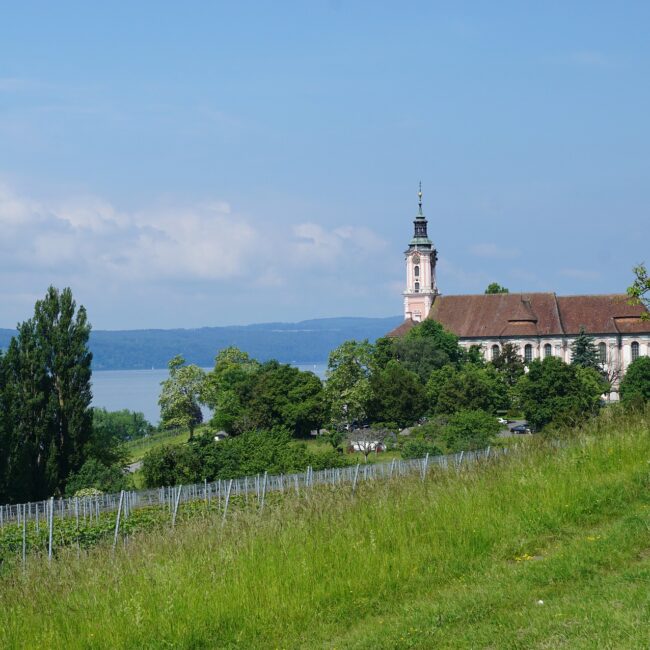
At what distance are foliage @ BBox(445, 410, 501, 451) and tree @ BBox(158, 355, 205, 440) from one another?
3138 cm

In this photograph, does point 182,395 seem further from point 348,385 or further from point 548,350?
point 548,350

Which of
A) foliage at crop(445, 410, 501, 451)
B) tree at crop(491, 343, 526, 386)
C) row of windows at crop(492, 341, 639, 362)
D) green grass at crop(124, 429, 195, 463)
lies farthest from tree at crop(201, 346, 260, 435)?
row of windows at crop(492, 341, 639, 362)

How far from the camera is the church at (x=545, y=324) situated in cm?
10975

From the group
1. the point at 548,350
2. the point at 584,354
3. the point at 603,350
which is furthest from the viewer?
the point at 548,350

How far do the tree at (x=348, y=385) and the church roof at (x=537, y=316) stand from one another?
3438 centimetres

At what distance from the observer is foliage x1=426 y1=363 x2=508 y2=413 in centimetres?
7450

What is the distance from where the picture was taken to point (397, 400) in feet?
242

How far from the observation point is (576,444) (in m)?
11.9

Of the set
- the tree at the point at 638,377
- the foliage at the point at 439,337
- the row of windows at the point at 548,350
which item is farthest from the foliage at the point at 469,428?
the row of windows at the point at 548,350

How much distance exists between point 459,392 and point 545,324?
3909 centimetres

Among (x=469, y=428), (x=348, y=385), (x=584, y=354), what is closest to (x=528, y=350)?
(x=584, y=354)

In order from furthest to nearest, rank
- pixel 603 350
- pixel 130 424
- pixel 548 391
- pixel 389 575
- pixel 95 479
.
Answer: pixel 130 424
pixel 603 350
pixel 548 391
pixel 95 479
pixel 389 575


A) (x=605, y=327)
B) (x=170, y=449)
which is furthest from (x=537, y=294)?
(x=170, y=449)

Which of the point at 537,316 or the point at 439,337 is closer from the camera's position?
the point at 439,337
